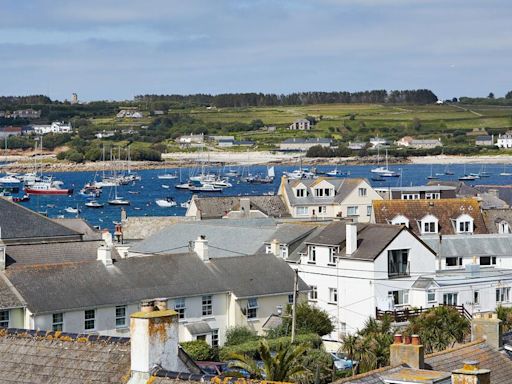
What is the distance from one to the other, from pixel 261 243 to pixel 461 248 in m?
8.96

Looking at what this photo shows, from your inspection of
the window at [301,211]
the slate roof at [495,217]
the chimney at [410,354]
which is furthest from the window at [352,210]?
the chimney at [410,354]

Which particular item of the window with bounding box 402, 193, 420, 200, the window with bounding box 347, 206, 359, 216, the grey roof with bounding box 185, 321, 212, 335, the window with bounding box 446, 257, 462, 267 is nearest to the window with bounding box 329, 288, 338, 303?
the grey roof with bounding box 185, 321, 212, 335

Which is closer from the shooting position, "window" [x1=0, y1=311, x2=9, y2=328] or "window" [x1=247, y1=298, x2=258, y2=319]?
"window" [x1=0, y1=311, x2=9, y2=328]

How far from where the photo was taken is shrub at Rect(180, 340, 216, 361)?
1547 inches

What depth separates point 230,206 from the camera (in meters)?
86.0

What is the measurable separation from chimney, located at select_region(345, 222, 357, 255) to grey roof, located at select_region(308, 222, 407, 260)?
204 millimetres

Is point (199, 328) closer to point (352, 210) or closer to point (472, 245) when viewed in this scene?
point (472, 245)

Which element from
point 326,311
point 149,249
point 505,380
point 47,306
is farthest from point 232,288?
point 505,380

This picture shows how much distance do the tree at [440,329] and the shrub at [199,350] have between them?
6.52m

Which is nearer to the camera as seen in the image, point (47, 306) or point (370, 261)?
point (47, 306)

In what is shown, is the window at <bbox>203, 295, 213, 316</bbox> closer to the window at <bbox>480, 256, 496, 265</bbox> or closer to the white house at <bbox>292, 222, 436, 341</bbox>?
the white house at <bbox>292, 222, 436, 341</bbox>

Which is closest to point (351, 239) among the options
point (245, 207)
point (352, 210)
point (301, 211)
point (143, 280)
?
point (143, 280)

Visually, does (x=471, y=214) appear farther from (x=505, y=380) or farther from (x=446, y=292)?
(x=505, y=380)

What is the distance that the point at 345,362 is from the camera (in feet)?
121
